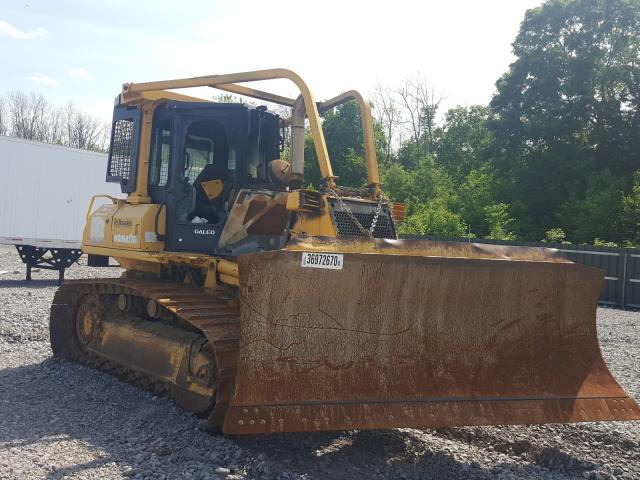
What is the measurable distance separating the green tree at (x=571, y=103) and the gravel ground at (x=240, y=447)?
25747 mm

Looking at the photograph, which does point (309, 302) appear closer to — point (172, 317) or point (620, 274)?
point (172, 317)

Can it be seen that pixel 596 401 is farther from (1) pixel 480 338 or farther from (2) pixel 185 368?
(2) pixel 185 368

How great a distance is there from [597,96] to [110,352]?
2932 cm

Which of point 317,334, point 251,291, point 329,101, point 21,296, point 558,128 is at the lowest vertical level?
point 21,296

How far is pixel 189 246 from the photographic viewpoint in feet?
21.9

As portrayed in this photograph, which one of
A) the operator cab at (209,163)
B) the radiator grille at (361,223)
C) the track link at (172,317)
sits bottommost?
the track link at (172,317)

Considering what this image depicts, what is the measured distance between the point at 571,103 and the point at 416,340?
29095mm

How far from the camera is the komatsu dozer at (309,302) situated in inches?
179

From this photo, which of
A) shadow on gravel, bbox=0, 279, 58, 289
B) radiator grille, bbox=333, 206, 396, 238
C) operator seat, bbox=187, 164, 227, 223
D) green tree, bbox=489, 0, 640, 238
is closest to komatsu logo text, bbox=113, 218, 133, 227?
operator seat, bbox=187, 164, 227, 223

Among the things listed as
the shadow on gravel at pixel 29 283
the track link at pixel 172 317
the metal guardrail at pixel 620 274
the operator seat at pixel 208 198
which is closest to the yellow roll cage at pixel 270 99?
the operator seat at pixel 208 198

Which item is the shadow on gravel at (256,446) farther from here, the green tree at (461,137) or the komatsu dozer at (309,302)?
the green tree at (461,137)

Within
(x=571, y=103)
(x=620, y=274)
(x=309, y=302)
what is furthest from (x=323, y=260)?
(x=571, y=103)

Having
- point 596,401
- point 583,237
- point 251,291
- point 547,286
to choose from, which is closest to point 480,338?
point 547,286

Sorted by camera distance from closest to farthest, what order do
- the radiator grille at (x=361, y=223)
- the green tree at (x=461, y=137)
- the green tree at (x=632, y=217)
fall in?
the radiator grille at (x=361, y=223)
the green tree at (x=632, y=217)
the green tree at (x=461, y=137)
